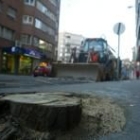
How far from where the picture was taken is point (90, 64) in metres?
18.8

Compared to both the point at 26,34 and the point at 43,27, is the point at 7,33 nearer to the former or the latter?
the point at 26,34

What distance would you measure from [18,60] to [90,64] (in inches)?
1065

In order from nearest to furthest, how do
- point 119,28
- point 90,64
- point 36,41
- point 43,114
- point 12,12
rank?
point 43,114 → point 90,64 → point 119,28 → point 12,12 → point 36,41

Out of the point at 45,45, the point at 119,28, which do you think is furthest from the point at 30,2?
the point at 119,28

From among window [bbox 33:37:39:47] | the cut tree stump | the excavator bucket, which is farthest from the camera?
window [bbox 33:37:39:47]

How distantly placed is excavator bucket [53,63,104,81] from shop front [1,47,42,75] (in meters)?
21.3

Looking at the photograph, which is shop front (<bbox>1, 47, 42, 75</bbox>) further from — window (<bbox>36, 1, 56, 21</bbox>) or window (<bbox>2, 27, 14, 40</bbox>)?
window (<bbox>36, 1, 56, 21</bbox>)

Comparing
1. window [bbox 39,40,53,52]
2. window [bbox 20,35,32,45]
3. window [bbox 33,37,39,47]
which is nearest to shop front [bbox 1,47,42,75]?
window [bbox 33,37,39,47]

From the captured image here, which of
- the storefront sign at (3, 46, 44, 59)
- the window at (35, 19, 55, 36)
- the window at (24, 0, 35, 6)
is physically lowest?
the storefront sign at (3, 46, 44, 59)

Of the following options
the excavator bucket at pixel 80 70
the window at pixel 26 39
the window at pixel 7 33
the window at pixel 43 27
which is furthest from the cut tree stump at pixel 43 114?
the window at pixel 43 27

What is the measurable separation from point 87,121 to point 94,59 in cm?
1687

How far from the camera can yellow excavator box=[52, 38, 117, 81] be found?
19016 mm

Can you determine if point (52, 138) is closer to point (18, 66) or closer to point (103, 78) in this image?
point (103, 78)

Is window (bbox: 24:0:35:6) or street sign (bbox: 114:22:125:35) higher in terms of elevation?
window (bbox: 24:0:35:6)
